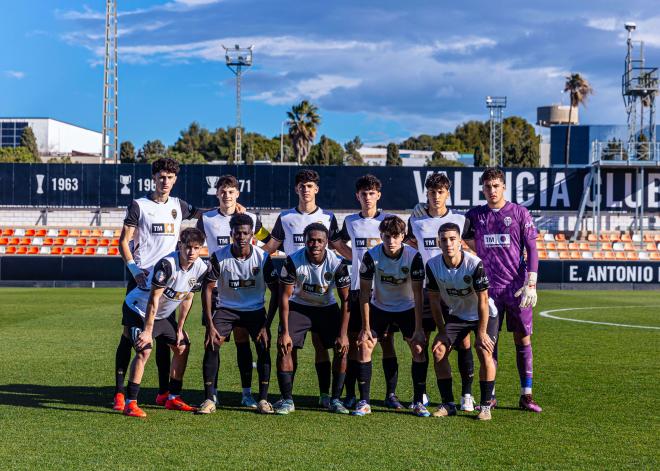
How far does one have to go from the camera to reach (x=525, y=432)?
7363mm

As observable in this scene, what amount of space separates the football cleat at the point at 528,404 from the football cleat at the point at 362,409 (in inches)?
59.3

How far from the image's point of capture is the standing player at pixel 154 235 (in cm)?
859

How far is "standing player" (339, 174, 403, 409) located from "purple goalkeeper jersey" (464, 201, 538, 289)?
1.03 metres

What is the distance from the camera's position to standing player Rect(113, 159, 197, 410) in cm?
859

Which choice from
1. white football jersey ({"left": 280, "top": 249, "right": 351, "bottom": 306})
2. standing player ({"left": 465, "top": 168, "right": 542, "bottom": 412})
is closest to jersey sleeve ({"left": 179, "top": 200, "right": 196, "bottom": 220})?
white football jersey ({"left": 280, "top": 249, "right": 351, "bottom": 306})

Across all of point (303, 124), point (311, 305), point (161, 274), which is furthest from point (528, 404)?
point (303, 124)

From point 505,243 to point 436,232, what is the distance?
673 millimetres

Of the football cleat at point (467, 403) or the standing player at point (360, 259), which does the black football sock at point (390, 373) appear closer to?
the standing player at point (360, 259)

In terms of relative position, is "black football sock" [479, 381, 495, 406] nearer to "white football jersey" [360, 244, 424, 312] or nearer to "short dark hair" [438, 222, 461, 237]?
"white football jersey" [360, 244, 424, 312]

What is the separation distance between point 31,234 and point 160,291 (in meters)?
29.0

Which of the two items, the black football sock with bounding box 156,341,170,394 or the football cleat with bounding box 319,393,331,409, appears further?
the black football sock with bounding box 156,341,170,394

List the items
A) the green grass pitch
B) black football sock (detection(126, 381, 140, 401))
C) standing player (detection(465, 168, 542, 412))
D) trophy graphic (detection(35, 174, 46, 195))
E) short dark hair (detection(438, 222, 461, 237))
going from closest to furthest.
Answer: the green grass pitch → short dark hair (detection(438, 222, 461, 237)) → black football sock (detection(126, 381, 140, 401)) → standing player (detection(465, 168, 542, 412)) → trophy graphic (detection(35, 174, 46, 195))

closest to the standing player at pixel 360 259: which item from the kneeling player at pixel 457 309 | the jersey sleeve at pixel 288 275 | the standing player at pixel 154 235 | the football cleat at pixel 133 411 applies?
the kneeling player at pixel 457 309

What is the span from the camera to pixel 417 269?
26.4 ft
